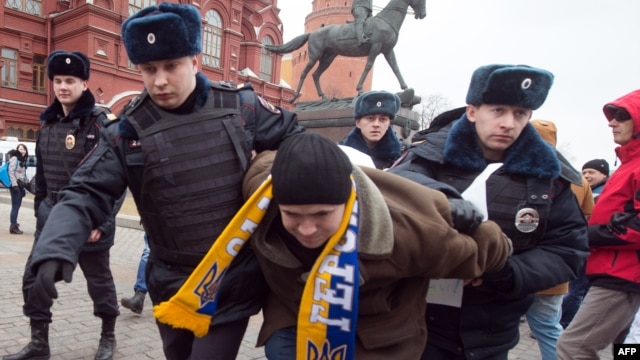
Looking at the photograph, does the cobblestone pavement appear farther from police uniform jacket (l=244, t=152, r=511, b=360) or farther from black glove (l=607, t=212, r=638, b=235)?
police uniform jacket (l=244, t=152, r=511, b=360)

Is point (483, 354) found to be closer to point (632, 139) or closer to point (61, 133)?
point (632, 139)

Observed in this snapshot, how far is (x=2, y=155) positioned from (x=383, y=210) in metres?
22.0

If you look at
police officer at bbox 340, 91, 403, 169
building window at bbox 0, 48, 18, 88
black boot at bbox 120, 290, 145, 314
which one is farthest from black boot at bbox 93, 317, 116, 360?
building window at bbox 0, 48, 18, 88

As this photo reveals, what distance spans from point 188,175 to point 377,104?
8.78 ft

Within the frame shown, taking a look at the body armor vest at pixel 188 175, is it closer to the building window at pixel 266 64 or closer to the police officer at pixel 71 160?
the police officer at pixel 71 160

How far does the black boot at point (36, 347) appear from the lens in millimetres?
3033

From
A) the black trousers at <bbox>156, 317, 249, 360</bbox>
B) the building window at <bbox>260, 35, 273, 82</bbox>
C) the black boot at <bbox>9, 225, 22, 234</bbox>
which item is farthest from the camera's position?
the building window at <bbox>260, 35, 273, 82</bbox>

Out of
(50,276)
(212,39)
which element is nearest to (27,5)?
(212,39)

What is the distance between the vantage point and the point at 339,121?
30.9ft

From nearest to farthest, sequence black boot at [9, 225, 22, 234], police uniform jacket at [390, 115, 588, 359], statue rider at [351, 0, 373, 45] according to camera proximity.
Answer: police uniform jacket at [390, 115, 588, 359] → black boot at [9, 225, 22, 234] → statue rider at [351, 0, 373, 45]

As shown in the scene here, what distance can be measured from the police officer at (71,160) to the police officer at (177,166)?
1.30m

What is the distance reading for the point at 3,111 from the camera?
2208 cm

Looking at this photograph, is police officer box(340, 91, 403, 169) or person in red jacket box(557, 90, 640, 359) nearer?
person in red jacket box(557, 90, 640, 359)

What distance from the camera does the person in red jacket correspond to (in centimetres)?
272
